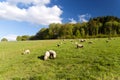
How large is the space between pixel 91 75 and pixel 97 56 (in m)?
6.16

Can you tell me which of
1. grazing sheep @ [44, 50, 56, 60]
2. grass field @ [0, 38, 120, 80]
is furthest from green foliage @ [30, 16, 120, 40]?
grass field @ [0, 38, 120, 80]

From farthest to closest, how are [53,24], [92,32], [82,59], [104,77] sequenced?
1. [53,24]
2. [92,32]
3. [82,59]
4. [104,77]

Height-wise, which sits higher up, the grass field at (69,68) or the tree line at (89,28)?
the tree line at (89,28)

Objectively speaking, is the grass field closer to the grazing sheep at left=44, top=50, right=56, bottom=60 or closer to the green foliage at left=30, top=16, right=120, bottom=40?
the grazing sheep at left=44, top=50, right=56, bottom=60

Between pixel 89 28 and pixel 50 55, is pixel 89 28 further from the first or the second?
pixel 50 55

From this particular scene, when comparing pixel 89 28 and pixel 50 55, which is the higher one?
pixel 89 28

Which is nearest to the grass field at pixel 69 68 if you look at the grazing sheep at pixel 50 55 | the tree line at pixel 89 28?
the grazing sheep at pixel 50 55

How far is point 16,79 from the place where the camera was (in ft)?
56.6

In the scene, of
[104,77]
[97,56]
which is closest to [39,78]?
[104,77]

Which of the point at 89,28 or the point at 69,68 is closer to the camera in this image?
the point at 69,68

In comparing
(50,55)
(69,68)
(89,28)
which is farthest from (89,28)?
(69,68)

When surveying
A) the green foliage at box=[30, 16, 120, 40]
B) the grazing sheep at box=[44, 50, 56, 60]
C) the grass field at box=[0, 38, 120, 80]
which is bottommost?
the grass field at box=[0, 38, 120, 80]

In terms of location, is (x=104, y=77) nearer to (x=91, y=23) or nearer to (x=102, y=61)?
(x=102, y=61)

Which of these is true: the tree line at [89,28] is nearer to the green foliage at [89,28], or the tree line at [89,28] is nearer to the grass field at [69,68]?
the green foliage at [89,28]
